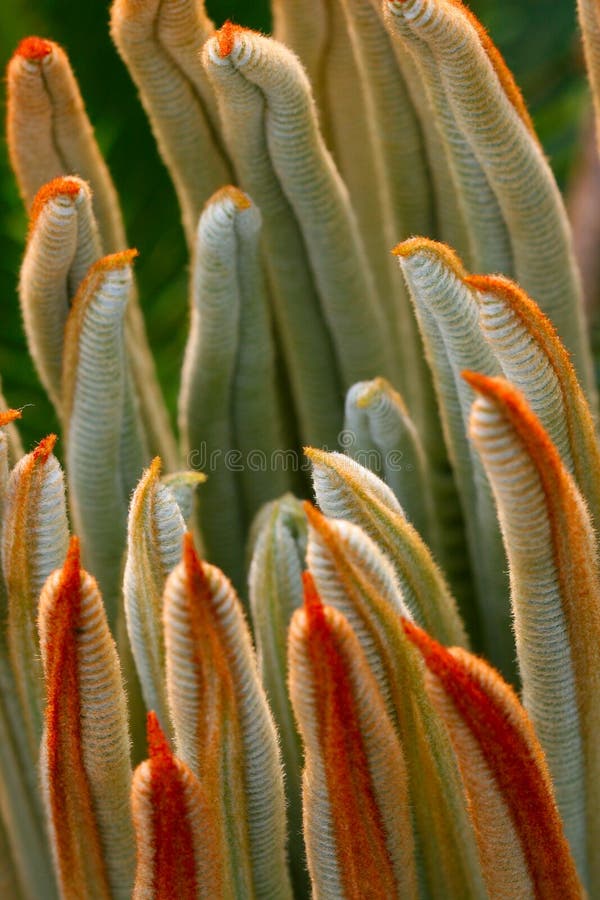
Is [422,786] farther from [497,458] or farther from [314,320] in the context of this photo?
[314,320]

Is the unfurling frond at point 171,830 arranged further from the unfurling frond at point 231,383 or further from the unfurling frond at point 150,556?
the unfurling frond at point 231,383

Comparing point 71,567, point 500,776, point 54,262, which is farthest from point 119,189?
point 500,776

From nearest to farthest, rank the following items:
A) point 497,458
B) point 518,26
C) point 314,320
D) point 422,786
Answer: point 497,458 → point 422,786 → point 314,320 → point 518,26

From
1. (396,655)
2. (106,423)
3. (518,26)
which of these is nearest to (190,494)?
(106,423)

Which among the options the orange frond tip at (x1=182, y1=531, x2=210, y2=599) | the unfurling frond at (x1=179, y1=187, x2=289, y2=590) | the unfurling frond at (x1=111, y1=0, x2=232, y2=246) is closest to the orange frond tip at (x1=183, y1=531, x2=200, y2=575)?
the orange frond tip at (x1=182, y1=531, x2=210, y2=599)

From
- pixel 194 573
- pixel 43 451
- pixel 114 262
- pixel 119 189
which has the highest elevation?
pixel 119 189

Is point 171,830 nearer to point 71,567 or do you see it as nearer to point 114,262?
point 71,567
